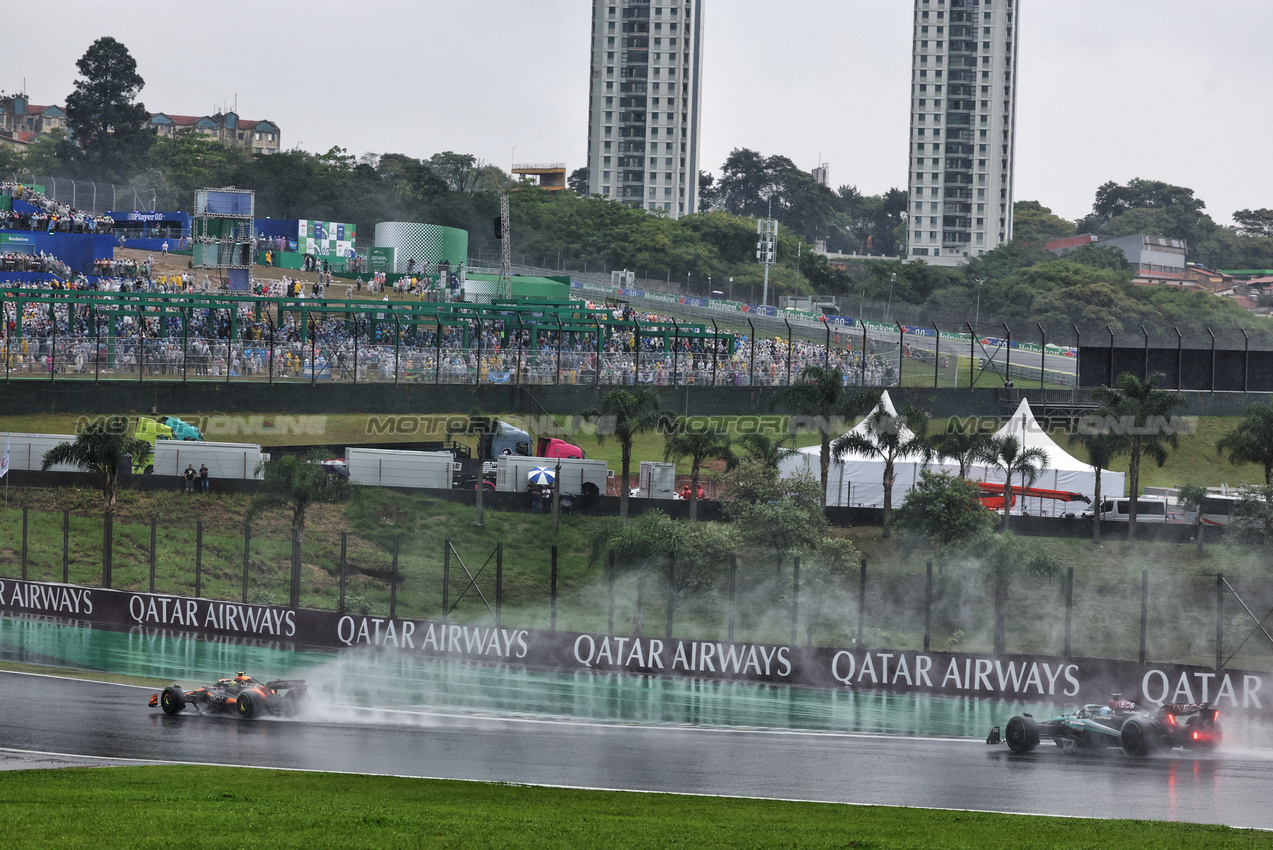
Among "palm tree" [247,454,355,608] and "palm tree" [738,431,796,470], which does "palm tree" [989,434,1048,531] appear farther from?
"palm tree" [247,454,355,608]

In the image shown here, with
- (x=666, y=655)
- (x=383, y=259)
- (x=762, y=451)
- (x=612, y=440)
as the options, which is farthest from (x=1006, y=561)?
(x=383, y=259)

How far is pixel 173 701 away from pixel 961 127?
16112 centimetres

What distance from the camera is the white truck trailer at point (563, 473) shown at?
47125 millimetres

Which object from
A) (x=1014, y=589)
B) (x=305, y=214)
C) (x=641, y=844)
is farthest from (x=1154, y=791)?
(x=305, y=214)

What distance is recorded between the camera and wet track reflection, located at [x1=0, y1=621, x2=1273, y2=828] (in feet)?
75.0

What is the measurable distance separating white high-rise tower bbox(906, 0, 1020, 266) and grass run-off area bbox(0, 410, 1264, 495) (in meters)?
113

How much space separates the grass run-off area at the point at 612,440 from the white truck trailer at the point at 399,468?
15.0ft

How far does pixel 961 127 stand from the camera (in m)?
173

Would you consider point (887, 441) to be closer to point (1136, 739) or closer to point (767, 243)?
point (1136, 739)

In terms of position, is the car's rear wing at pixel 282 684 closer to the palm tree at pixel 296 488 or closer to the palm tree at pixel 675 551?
the palm tree at pixel 296 488

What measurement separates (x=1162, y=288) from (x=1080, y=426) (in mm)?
70290

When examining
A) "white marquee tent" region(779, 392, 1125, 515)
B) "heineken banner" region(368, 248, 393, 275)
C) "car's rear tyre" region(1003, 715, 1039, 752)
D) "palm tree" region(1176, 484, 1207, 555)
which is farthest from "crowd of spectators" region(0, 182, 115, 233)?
"car's rear tyre" region(1003, 715, 1039, 752)

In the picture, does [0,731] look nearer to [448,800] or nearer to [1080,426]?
[448,800]

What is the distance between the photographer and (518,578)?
4131 centimetres
